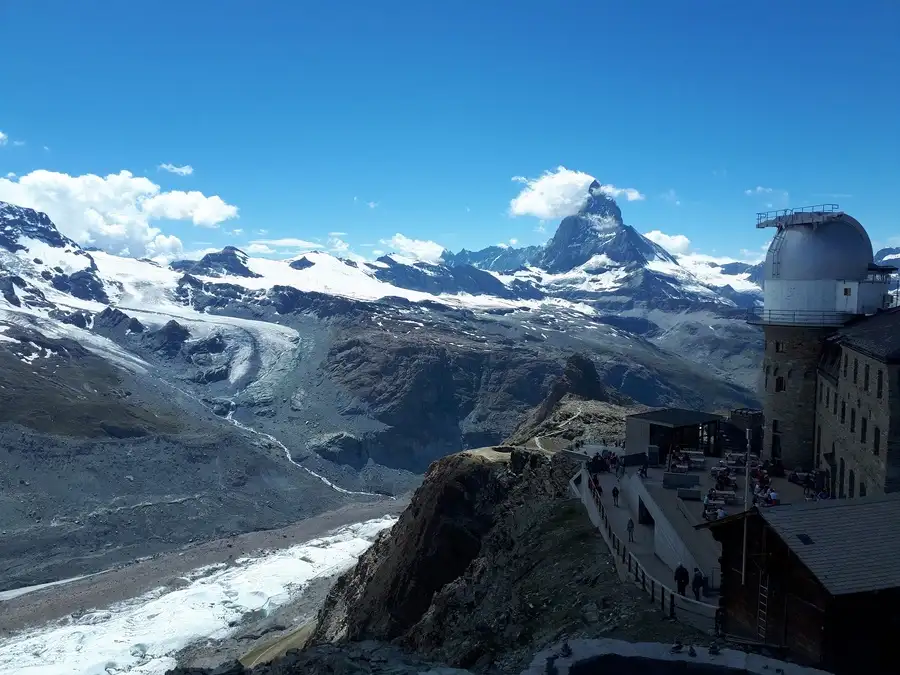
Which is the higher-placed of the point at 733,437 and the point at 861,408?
the point at 861,408

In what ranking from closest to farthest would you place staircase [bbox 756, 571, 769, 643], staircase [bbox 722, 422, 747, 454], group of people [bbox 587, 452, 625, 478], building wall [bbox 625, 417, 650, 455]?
staircase [bbox 756, 571, 769, 643]
group of people [bbox 587, 452, 625, 478]
building wall [bbox 625, 417, 650, 455]
staircase [bbox 722, 422, 747, 454]

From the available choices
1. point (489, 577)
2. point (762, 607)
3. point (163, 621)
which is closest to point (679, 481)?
point (489, 577)

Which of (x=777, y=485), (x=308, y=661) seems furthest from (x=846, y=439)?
(x=308, y=661)

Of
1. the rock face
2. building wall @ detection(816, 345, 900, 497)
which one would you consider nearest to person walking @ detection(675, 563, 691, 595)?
the rock face

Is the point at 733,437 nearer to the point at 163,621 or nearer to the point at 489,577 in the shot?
the point at 489,577

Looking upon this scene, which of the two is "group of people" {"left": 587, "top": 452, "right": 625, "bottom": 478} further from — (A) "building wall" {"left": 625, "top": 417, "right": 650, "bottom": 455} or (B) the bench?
(B) the bench

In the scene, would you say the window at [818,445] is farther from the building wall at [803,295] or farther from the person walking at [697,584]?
the person walking at [697,584]

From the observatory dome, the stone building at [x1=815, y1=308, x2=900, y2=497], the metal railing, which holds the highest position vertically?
the observatory dome
